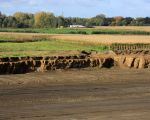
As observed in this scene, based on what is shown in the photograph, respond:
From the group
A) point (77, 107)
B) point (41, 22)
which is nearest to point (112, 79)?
point (77, 107)

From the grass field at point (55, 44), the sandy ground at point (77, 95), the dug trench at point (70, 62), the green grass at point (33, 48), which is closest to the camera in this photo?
the sandy ground at point (77, 95)

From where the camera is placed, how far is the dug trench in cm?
2497

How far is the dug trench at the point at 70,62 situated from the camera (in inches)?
983

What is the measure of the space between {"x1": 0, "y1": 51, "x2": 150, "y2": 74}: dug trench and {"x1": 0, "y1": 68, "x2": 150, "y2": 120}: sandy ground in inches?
30.5

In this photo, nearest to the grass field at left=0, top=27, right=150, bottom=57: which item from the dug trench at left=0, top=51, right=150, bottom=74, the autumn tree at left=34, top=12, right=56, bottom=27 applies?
the dug trench at left=0, top=51, right=150, bottom=74

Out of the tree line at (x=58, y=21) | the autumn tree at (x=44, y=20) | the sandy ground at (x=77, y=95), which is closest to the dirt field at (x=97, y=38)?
the sandy ground at (x=77, y=95)

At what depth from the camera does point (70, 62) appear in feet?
87.1

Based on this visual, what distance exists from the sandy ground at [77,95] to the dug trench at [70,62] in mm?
774

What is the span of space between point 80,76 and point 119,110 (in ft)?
27.7

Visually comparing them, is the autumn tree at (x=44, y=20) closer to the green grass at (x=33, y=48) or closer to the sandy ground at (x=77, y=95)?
the green grass at (x=33, y=48)

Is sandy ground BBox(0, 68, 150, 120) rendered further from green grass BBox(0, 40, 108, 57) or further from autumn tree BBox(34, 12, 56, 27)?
autumn tree BBox(34, 12, 56, 27)

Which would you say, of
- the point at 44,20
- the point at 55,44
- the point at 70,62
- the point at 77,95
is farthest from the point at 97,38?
the point at 44,20

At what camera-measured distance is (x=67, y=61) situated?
87.0 feet

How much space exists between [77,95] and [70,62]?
8225 millimetres
